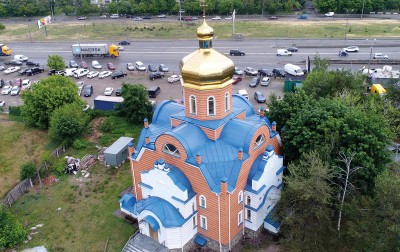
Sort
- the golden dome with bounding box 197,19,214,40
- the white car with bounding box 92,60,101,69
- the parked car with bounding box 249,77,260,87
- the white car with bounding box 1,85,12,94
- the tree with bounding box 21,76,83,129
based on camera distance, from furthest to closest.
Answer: the white car with bounding box 92,60,101,69, the white car with bounding box 1,85,12,94, the parked car with bounding box 249,77,260,87, the tree with bounding box 21,76,83,129, the golden dome with bounding box 197,19,214,40

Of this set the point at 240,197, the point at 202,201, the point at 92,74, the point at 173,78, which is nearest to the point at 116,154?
the point at 202,201

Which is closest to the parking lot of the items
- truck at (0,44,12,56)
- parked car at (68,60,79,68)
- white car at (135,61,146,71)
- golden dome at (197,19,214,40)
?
white car at (135,61,146,71)

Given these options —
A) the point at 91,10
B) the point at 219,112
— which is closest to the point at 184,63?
the point at 219,112

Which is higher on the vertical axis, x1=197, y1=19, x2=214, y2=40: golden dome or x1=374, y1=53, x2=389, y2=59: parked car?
x1=197, y1=19, x2=214, y2=40: golden dome

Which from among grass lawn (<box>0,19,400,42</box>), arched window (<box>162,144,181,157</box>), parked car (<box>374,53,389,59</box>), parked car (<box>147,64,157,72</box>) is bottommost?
parked car (<box>147,64,157,72</box>)

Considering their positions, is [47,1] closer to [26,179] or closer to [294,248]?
[26,179]

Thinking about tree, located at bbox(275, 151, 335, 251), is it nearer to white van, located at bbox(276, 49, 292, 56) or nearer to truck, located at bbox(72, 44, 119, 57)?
white van, located at bbox(276, 49, 292, 56)
